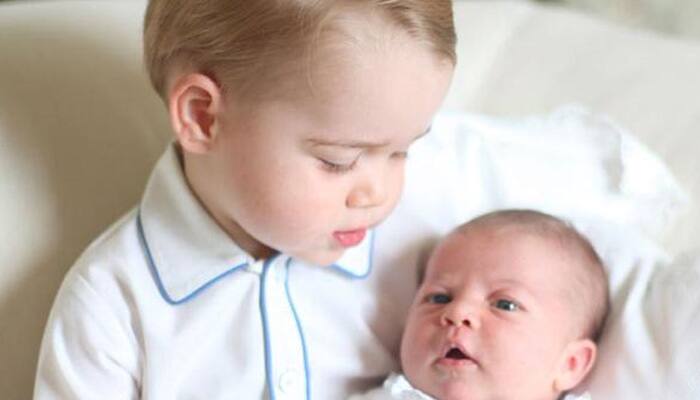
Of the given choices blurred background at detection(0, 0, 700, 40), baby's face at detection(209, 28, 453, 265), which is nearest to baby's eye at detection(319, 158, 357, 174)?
baby's face at detection(209, 28, 453, 265)

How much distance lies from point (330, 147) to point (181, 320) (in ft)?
0.73

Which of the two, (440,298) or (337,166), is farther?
(440,298)

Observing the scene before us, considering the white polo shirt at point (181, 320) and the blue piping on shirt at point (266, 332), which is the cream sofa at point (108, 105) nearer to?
the white polo shirt at point (181, 320)

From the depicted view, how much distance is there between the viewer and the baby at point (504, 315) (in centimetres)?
102

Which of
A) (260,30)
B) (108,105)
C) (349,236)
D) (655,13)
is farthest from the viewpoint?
(655,13)

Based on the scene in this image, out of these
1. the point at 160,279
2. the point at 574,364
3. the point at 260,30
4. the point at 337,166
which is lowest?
the point at 574,364

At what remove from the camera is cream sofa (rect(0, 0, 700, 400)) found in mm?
1075

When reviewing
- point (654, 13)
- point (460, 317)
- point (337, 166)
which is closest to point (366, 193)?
point (337, 166)

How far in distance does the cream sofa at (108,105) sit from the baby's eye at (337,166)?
0.29 meters

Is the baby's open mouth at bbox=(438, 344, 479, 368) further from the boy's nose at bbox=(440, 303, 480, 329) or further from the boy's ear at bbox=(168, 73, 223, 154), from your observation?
the boy's ear at bbox=(168, 73, 223, 154)

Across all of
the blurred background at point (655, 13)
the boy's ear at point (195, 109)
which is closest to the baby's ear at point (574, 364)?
the boy's ear at point (195, 109)

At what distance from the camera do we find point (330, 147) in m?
0.93

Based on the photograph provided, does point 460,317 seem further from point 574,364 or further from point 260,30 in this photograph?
point 260,30

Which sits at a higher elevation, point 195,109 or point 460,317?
point 195,109
